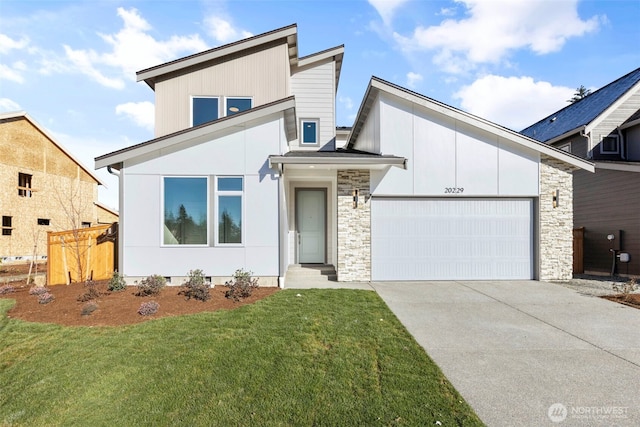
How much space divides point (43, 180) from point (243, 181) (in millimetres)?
18656

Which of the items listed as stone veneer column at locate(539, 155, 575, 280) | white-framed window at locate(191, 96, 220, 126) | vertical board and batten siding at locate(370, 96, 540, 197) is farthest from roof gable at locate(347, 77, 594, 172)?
white-framed window at locate(191, 96, 220, 126)

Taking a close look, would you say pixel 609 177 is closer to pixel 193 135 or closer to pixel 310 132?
pixel 310 132

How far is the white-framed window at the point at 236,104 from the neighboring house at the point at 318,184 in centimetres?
4

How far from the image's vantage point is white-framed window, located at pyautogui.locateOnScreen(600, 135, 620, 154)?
12.9m

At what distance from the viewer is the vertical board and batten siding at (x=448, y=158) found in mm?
9430

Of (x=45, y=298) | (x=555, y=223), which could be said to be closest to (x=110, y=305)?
(x=45, y=298)

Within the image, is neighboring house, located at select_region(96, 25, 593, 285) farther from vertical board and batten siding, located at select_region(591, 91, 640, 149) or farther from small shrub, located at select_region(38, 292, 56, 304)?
vertical board and batten siding, located at select_region(591, 91, 640, 149)

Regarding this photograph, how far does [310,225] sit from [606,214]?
36.2 ft

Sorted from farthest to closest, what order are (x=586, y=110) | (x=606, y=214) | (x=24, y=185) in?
(x=24, y=185)
(x=586, y=110)
(x=606, y=214)

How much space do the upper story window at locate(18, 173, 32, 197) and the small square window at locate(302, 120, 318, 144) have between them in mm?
17062

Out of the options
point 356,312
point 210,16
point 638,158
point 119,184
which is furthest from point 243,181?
point 638,158

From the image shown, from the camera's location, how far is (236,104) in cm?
1158

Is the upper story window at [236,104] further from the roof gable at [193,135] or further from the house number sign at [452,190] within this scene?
the house number sign at [452,190]

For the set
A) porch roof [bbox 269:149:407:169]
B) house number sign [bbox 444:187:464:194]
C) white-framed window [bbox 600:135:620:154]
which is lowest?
house number sign [bbox 444:187:464:194]
